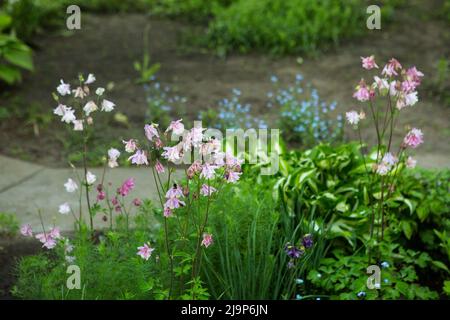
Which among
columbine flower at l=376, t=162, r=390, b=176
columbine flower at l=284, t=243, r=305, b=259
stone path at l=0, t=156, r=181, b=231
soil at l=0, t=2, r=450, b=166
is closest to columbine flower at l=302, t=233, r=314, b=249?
columbine flower at l=284, t=243, r=305, b=259

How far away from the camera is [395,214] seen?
4.17m

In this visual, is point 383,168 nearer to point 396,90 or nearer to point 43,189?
point 396,90

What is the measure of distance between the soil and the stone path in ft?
0.91

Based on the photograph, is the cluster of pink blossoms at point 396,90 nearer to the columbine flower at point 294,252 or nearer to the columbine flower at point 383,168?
the columbine flower at point 383,168

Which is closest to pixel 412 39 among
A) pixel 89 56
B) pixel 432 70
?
pixel 432 70

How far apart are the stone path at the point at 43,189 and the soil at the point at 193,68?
28 cm

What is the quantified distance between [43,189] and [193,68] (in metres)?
2.80

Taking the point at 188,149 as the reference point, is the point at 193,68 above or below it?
above

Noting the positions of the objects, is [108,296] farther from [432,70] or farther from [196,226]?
[432,70]

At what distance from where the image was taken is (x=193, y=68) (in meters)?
7.44

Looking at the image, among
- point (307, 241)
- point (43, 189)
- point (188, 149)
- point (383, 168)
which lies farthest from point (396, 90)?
point (43, 189)

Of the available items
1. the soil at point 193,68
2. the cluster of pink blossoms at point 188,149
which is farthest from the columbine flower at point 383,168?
the soil at point 193,68

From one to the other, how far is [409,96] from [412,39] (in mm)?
4926

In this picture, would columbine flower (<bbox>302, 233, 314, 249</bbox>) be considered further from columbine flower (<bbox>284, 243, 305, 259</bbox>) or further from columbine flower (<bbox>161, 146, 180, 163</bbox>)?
columbine flower (<bbox>161, 146, 180, 163</bbox>)
